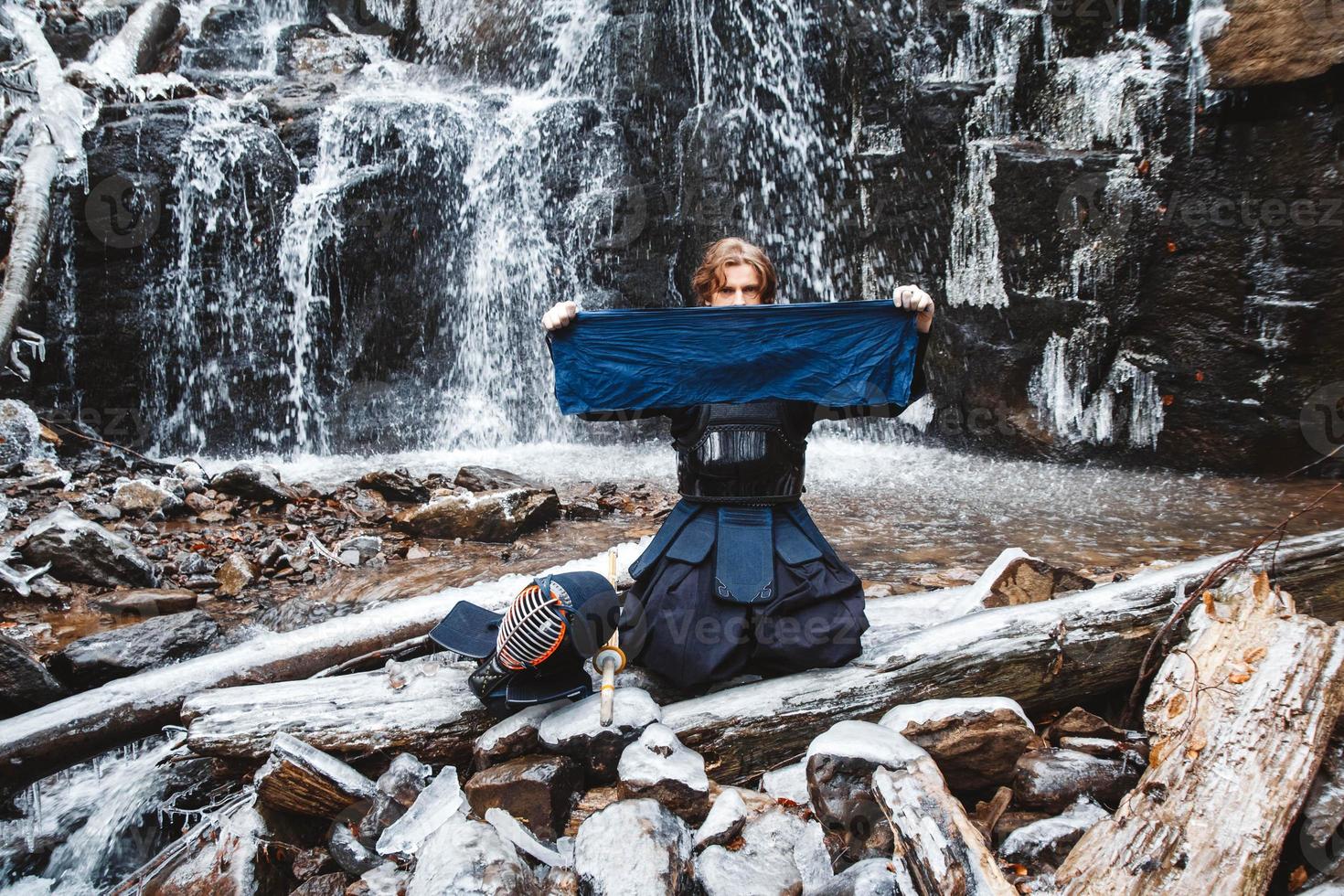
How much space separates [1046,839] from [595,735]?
47.3 inches

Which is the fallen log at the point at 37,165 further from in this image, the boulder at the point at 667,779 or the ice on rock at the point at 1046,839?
the ice on rock at the point at 1046,839

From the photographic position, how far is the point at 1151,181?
25.0ft

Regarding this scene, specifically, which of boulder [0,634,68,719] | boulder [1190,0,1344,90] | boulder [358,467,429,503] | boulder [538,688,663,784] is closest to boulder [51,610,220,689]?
boulder [0,634,68,719]

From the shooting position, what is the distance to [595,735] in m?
2.19

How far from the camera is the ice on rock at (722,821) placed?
1929mm

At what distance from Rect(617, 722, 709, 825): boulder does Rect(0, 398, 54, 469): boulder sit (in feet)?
23.3

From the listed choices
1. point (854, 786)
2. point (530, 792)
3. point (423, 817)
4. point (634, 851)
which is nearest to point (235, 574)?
point (423, 817)

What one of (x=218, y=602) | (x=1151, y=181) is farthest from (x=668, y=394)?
(x=1151, y=181)

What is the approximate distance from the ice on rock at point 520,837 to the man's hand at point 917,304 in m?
1.96

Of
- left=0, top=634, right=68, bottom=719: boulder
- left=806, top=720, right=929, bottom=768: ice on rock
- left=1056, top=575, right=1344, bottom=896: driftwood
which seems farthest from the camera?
left=0, top=634, right=68, bottom=719: boulder

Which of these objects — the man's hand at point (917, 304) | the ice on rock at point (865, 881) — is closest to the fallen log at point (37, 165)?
the man's hand at point (917, 304)

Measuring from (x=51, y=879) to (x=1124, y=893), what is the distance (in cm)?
301

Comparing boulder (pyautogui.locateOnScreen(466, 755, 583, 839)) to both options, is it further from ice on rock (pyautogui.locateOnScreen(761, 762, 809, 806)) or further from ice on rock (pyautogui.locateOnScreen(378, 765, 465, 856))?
ice on rock (pyautogui.locateOnScreen(761, 762, 809, 806))

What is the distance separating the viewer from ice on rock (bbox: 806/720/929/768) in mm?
1924
